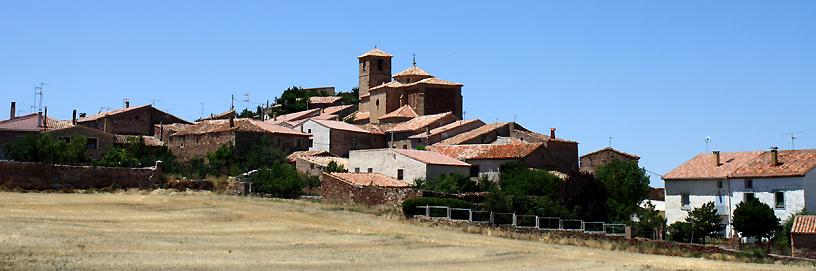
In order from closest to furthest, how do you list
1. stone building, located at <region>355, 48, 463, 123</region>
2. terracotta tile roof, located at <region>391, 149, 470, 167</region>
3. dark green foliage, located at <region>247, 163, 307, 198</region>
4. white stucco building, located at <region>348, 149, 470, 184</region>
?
dark green foliage, located at <region>247, 163, 307, 198</region> → white stucco building, located at <region>348, 149, 470, 184</region> → terracotta tile roof, located at <region>391, 149, 470, 167</region> → stone building, located at <region>355, 48, 463, 123</region>

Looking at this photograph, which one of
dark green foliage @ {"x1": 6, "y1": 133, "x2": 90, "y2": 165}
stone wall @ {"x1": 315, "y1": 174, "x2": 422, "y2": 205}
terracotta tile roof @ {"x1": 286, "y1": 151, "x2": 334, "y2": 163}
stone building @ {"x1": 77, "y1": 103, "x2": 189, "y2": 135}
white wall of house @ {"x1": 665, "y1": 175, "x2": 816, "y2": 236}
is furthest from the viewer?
stone building @ {"x1": 77, "y1": 103, "x2": 189, "y2": 135}

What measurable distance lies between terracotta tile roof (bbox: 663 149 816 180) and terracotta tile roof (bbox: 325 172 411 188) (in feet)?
52.7

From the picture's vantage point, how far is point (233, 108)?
10844cm

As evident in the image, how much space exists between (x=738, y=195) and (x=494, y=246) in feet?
77.5

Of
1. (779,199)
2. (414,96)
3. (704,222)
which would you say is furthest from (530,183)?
(414,96)

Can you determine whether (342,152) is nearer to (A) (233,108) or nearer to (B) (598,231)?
(B) (598,231)

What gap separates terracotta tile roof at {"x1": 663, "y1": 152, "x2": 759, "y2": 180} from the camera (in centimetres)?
5394

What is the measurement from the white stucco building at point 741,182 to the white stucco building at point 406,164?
12236 mm

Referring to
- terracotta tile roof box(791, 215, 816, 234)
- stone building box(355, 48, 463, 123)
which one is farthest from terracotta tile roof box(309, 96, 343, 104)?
terracotta tile roof box(791, 215, 816, 234)

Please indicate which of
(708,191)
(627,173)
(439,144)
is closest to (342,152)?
(439,144)

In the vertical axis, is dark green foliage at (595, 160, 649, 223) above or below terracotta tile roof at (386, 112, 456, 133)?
below

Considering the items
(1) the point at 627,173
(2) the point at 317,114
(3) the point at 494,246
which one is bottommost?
(3) the point at 494,246

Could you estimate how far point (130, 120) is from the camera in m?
77.4

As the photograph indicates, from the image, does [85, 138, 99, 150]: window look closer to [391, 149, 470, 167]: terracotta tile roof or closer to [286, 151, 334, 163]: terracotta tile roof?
[286, 151, 334, 163]: terracotta tile roof
